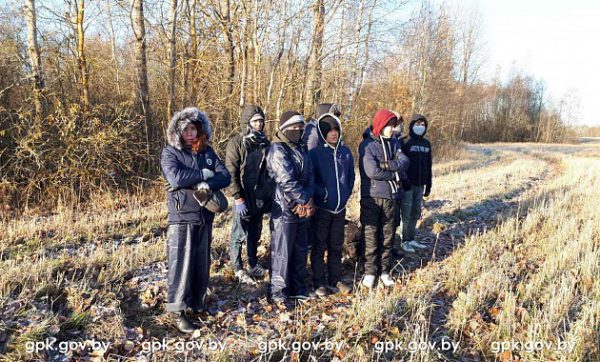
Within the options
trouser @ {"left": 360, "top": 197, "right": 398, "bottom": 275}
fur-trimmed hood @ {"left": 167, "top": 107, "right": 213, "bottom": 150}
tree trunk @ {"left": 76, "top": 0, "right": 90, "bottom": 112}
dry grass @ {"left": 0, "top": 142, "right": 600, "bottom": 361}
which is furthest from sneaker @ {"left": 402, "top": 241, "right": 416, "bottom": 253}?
tree trunk @ {"left": 76, "top": 0, "right": 90, "bottom": 112}

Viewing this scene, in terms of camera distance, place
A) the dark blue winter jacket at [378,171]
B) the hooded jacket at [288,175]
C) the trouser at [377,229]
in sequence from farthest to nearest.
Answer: the trouser at [377,229], the dark blue winter jacket at [378,171], the hooded jacket at [288,175]

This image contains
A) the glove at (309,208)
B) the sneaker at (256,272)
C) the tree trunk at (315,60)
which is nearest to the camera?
the glove at (309,208)

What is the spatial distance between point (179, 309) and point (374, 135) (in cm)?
306

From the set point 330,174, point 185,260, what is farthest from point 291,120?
point 185,260

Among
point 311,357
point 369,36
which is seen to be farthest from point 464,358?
point 369,36

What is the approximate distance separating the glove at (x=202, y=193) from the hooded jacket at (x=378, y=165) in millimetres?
2068

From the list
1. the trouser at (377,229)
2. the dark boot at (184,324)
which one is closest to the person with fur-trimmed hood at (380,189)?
the trouser at (377,229)

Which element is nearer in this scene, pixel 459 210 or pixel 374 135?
pixel 374 135

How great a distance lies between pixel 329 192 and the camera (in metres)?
4.29

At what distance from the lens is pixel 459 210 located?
7.90 meters

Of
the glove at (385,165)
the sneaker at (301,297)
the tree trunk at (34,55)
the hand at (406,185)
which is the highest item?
the tree trunk at (34,55)

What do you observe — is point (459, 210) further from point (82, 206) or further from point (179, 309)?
point (82, 206)

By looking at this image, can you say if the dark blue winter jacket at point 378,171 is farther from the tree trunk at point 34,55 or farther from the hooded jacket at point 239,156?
the tree trunk at point 34,55

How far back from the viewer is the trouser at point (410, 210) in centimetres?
575
